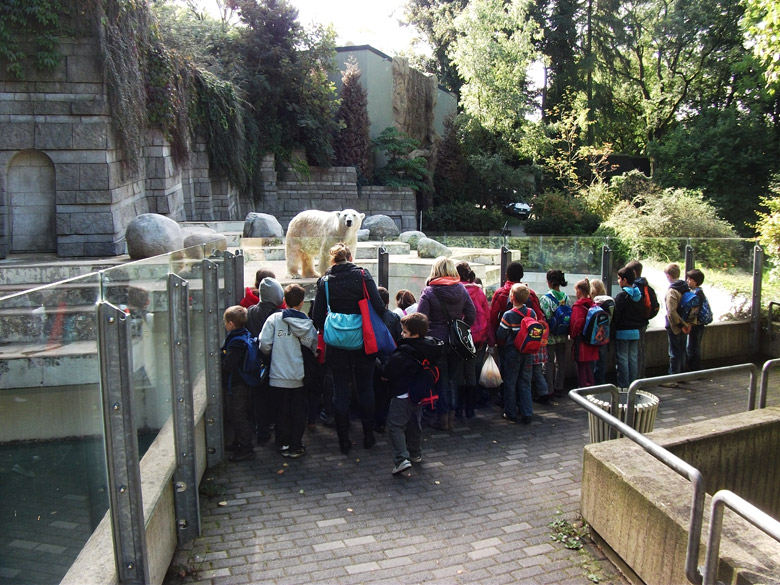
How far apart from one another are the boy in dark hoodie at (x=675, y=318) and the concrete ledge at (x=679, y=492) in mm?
2707

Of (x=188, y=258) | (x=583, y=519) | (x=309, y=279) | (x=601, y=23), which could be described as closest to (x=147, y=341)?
(x=188, y=258)

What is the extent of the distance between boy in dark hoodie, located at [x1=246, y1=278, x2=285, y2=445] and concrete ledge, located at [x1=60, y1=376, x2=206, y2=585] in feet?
5.63

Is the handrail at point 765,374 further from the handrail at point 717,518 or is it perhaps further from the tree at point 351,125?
the tree at point 351,125

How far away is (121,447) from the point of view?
10.2 ft

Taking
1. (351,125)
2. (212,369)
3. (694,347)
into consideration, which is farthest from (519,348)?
(351,125)

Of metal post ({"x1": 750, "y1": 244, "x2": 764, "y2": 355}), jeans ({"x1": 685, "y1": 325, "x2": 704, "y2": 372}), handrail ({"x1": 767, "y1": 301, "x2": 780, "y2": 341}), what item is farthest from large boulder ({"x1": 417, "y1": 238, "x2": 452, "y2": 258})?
handrail ({"x1": 767, "y1": 301, "x2": 780, "y2": 341})

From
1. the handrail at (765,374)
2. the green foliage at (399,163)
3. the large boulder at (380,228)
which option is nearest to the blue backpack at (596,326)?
the handrail at (765,374)

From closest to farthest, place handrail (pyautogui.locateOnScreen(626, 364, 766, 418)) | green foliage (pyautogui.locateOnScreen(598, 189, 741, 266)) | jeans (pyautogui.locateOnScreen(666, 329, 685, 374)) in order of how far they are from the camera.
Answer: handrail (pyautogui.locateOnScreen(626, 364, 766, 418)) → jeans (pyautogui.locateOnScreen(666, 329, 685, 374)) → green foliage (pyautogui.locateOnScreen(598, 189, 741, 266))

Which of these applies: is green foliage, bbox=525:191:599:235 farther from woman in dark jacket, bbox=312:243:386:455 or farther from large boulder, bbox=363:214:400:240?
woman in dark jacket, bbox=312:243:386:455

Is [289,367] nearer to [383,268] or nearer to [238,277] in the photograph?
[238,277]

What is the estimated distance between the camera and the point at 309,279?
8.81m

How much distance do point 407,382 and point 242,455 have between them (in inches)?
60.4

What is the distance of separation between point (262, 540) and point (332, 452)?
5.11 ft

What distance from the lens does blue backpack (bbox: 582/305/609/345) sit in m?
7.32
